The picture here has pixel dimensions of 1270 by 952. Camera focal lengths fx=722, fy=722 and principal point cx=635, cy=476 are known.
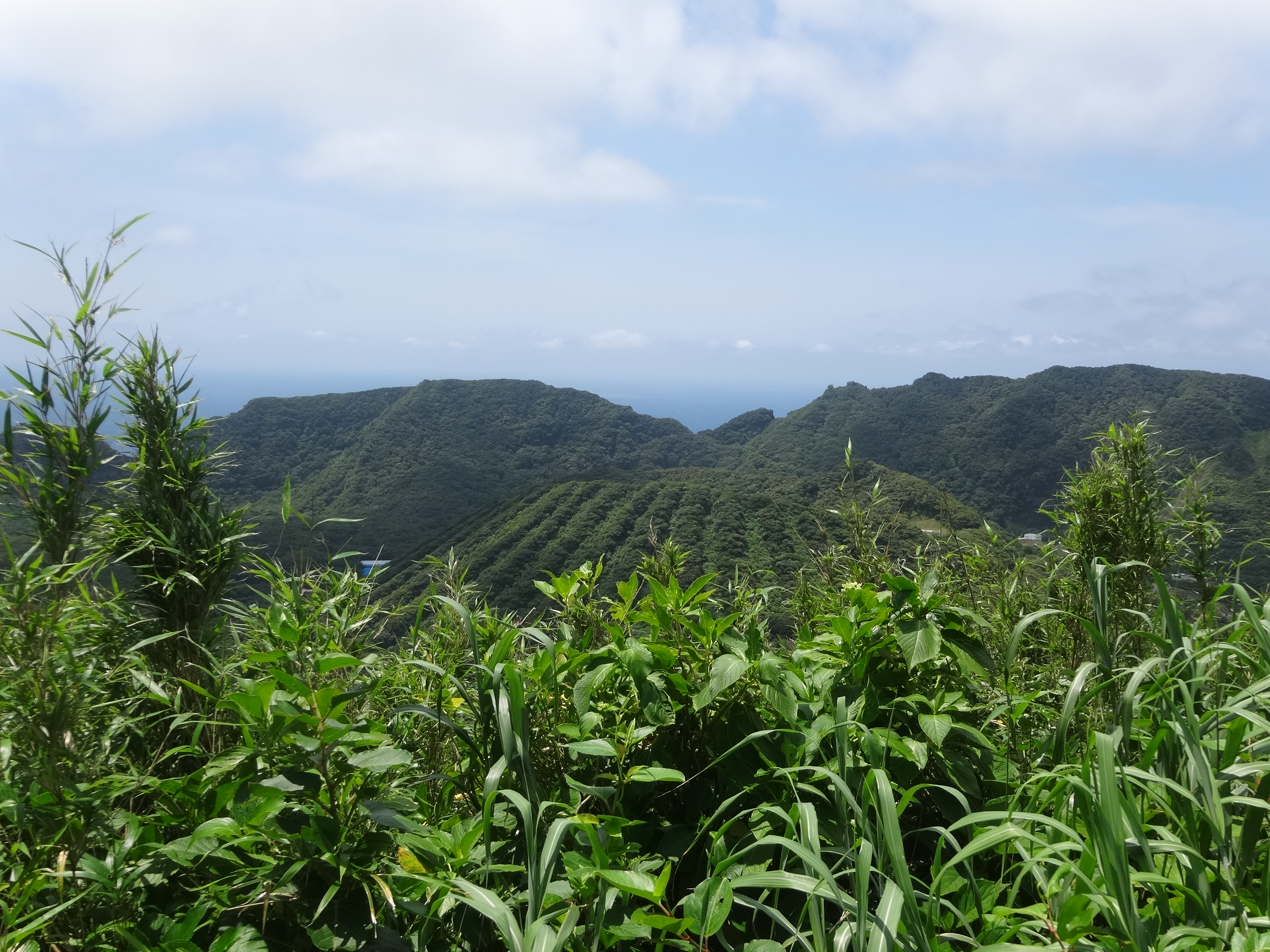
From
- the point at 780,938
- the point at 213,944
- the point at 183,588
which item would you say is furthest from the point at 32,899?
the point at 780,938

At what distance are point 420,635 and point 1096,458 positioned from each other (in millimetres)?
2331

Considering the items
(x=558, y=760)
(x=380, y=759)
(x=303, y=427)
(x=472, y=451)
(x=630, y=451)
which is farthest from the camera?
(x=630, y=451)

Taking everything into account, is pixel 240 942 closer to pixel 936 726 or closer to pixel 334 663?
pixel 334 663

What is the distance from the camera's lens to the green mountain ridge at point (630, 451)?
4884cm

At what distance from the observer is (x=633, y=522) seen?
153 feet

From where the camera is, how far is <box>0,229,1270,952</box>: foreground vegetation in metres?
0.98

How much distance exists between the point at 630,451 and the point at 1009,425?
4632 centimetres

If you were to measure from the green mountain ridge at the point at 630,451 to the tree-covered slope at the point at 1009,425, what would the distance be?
0.21 meters

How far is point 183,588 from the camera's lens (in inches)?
70.9

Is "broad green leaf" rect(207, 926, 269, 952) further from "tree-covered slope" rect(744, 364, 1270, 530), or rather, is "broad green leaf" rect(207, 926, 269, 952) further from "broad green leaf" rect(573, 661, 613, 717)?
"tree-covered slope" rect(744, 364, 1270, 530)

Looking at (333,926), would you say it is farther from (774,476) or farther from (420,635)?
(774,476)

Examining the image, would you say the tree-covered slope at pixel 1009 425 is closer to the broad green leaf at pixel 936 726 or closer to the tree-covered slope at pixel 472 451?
the tree-covered slope at pixel 472 451

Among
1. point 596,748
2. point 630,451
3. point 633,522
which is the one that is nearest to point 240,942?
point 596,748

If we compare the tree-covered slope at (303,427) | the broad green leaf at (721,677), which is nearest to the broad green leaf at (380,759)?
the broad green leaf at (721,677)
